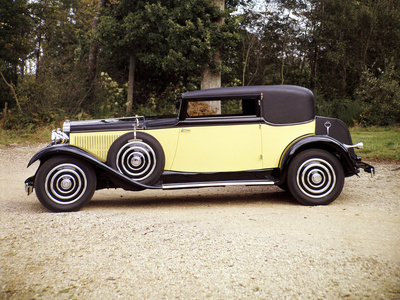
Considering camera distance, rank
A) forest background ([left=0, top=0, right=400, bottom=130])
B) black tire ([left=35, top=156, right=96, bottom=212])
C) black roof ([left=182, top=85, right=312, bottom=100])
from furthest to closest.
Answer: forest background ([left=0, top=0, right=400, bottom=130]), black roof ([left=182, top=85, right=312, bottom=100]), black tire ([left=35, top=156, right=96, bottom=212])

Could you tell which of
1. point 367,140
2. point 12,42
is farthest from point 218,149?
point 12,42

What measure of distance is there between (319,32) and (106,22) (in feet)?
42.0

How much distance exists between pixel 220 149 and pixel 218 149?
0.03 m

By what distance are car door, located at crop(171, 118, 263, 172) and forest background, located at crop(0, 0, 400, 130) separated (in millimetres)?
8675

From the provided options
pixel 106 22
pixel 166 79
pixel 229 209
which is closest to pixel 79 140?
pixel 229 209

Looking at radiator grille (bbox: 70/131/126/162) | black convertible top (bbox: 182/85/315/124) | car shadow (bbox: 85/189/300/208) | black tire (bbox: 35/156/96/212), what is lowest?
car shadow (bbox: 85/189/300/208)

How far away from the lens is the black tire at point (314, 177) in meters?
5.75

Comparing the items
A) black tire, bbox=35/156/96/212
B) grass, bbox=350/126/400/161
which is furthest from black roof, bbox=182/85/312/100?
grass, bbox=350/126/400/161

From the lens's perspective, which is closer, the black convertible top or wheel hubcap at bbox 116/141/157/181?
wheel hubcap at bbox 116/141/157/181

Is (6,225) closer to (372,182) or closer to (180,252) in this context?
(180,252)

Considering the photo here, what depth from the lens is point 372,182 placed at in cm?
757

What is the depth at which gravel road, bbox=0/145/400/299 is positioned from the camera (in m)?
3.00

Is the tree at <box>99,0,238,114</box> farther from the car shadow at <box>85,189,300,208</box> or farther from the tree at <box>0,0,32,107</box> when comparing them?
the car shadow at <box>85,189,300,208</box>

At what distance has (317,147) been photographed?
5.90 metres
